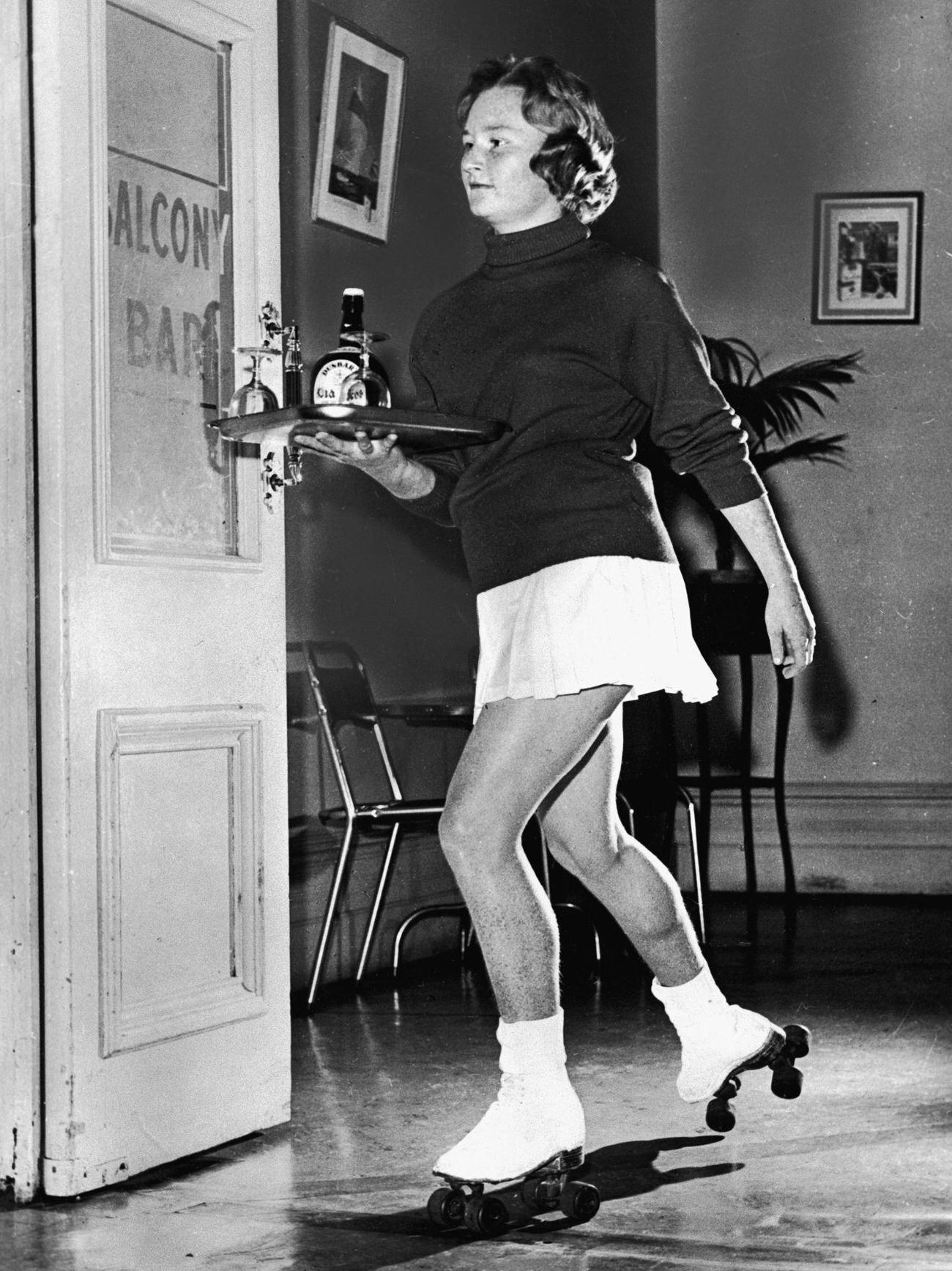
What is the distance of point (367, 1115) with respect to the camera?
2.83 metres

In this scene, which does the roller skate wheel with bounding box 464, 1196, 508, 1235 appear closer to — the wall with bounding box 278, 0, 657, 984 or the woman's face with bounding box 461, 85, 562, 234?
the woman's face with bounding box 461, 85, 562, 234

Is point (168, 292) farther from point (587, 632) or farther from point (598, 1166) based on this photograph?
point (598, 1166)

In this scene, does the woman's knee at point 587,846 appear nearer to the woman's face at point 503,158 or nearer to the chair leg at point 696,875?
the woman's face at point 503,158

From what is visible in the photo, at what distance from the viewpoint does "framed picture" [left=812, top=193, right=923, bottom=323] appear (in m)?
6.38

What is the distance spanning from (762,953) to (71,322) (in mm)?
2901

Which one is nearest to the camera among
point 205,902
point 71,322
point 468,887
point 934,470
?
point 468,887

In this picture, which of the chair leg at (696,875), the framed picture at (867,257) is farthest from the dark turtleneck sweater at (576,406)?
the framed picture at (867,257)

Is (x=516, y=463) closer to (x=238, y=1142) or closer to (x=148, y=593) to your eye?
(x=148, y=593)

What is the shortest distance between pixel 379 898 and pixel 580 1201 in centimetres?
212

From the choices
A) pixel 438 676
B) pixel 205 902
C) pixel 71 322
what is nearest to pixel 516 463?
pixel 71 322

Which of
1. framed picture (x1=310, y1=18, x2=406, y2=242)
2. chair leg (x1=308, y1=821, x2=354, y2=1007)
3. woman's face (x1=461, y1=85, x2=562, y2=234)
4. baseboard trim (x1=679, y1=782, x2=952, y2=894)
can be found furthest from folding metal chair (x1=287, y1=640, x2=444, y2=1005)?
baseboard trim (x1=679, y1=782, x2=952, y2=894)

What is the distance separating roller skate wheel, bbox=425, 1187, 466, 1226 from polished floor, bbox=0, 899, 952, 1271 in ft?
0.07

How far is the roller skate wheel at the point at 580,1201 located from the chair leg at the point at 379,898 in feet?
6.65

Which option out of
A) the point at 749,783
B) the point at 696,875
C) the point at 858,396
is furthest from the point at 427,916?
the point at 858,396
